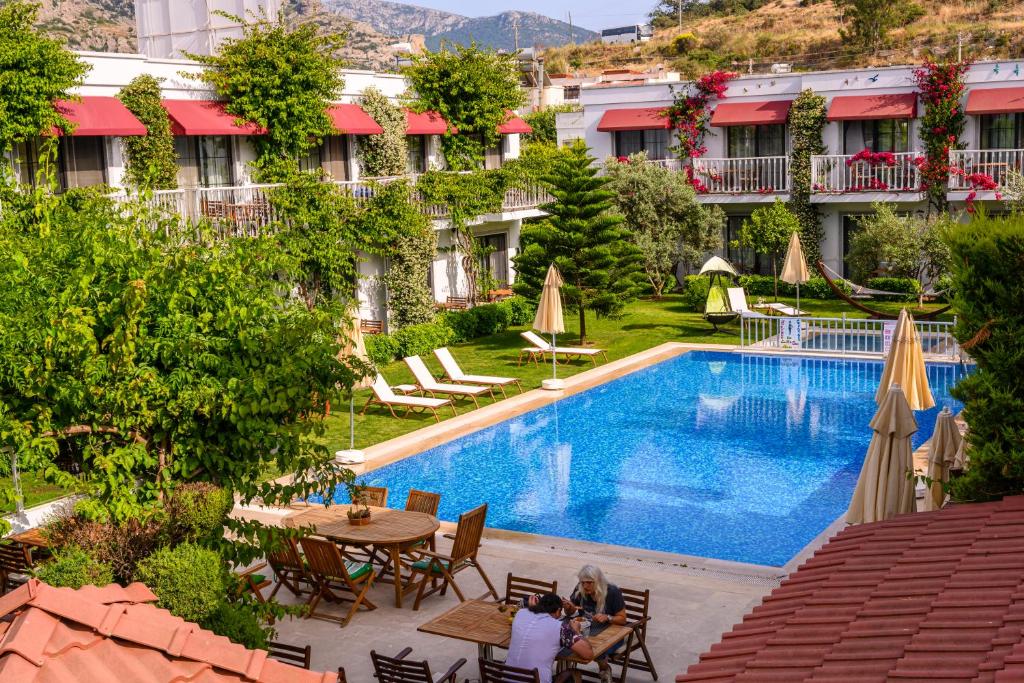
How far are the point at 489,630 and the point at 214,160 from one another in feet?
58.1

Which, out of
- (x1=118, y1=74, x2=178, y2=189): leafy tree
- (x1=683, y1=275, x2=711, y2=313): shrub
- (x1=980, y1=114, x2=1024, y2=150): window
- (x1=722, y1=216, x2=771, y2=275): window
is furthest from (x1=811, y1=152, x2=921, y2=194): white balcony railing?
(x1=118, y1=74, x2=178, y2=189): leafy tree

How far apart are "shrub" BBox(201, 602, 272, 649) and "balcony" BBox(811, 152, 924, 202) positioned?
29.1 meters

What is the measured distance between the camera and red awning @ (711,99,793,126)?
3606cm

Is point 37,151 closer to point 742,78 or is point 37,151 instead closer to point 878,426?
point 878,426

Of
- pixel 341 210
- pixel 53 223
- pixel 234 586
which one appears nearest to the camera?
pixel 234 586

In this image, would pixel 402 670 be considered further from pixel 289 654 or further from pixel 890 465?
pixel 890 465

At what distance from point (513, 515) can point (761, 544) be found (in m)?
3.65

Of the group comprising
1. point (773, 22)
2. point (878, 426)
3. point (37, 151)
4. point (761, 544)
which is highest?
point (773, 22)

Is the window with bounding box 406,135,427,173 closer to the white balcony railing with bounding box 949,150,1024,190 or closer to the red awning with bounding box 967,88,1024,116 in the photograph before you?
the white balcony railing with bounding box 949,150,1024,190

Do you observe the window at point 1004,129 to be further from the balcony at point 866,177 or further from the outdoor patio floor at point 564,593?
the outdoor patio floor at point 564,593

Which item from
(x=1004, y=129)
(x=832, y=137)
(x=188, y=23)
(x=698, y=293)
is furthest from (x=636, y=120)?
(x=188, y=23)

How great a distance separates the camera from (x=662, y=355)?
2741 centimetres

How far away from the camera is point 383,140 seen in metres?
29.0

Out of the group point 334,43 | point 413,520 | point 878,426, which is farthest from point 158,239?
point 334,43
